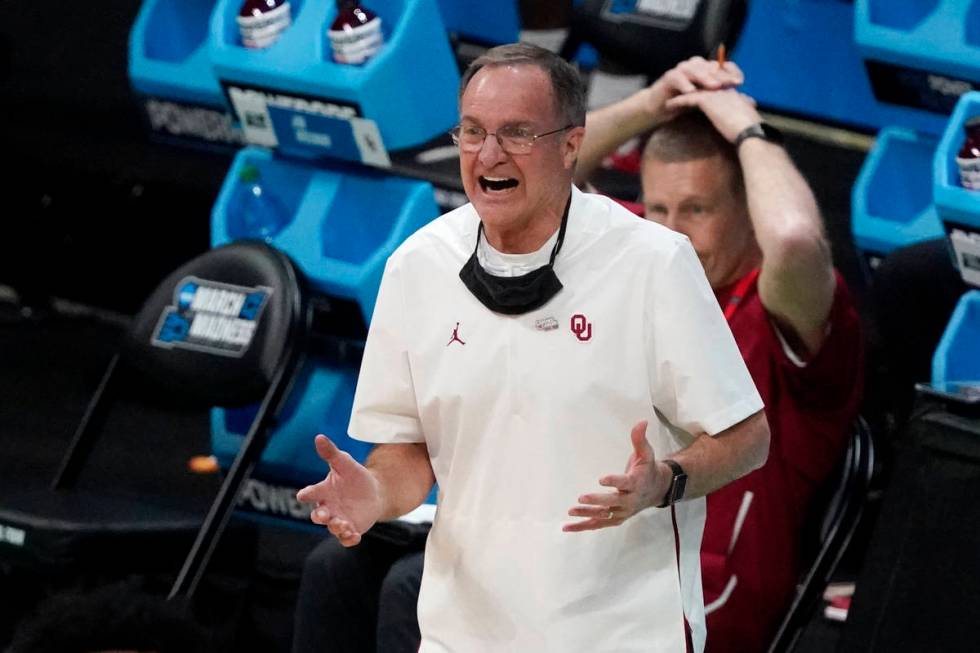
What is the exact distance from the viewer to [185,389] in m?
3.78

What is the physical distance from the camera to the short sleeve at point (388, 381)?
7.62 feet

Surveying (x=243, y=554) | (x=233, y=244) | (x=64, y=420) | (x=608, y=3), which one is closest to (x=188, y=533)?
(x=243, y=554)

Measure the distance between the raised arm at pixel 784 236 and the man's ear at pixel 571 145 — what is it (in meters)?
0.78

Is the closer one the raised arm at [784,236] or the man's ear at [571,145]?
the man's ear at [571,145]

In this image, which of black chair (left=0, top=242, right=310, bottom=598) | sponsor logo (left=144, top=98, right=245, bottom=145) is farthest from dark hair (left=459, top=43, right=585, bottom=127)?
sponsor logo (left=144, top=98, right=245, bottom=145)

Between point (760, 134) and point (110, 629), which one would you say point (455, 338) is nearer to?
point (110, 629)

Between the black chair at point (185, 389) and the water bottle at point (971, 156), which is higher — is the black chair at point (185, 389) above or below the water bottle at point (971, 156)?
below

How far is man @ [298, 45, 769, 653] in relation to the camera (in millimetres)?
2195

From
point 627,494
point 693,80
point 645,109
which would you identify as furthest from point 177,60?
point 627,494

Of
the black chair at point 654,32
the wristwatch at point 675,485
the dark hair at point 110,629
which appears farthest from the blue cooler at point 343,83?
the dark hair at point 110,629

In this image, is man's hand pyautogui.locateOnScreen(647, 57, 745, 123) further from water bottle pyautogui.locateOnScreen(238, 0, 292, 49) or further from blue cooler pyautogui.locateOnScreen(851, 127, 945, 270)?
water bottle pyautogui.locateOnScreen(238, 0, 292, 49)

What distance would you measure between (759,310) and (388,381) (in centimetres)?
92

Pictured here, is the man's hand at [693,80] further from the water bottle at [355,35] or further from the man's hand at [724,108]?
the water bottle at [355,35]

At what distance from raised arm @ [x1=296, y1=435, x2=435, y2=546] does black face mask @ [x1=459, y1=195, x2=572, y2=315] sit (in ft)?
0.88
